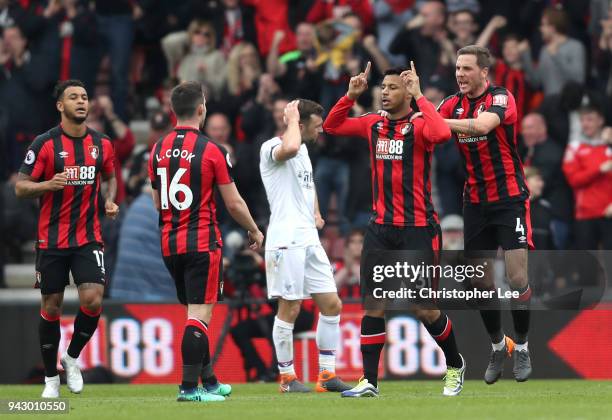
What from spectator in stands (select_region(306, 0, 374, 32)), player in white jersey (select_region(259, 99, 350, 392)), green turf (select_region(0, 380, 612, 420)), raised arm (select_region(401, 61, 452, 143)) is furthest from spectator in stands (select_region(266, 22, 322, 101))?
raised arm (select_region(401, 61, 452, 143))

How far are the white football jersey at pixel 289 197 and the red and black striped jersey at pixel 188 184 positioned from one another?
145 centimetres

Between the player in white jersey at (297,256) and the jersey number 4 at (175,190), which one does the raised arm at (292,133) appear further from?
the jersey number 4 at (175,190)

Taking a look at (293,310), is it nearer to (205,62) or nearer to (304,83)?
(304,83)

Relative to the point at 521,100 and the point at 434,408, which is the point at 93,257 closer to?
the point at 434,408

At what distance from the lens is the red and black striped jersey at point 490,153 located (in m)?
11.9

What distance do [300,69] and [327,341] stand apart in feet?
20.7

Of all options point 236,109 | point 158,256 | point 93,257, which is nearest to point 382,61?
point 236,109

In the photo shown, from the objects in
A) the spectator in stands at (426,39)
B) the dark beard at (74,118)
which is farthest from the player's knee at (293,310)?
the spectator in stands at (426,39)

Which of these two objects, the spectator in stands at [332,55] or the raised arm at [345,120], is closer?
the raised arm at [345,120]

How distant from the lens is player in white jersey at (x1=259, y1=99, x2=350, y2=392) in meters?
12.5

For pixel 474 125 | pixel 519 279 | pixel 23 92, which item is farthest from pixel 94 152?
pixel 23 92

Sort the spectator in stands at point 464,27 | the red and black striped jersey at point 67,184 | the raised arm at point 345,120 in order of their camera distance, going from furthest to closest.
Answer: the spectator in stands at point 464,27 → the red and black striped jersey at point 67,184 → the raised arm at point 345,120

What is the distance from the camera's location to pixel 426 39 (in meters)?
18.2

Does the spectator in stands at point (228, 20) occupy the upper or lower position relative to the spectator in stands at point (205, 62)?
upper
